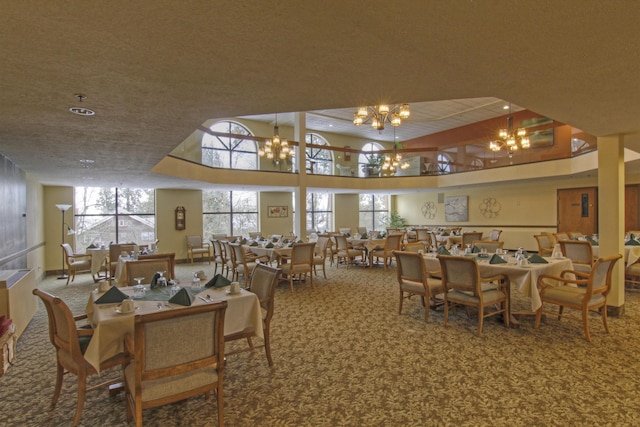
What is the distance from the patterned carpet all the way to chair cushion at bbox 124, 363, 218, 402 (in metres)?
0.49

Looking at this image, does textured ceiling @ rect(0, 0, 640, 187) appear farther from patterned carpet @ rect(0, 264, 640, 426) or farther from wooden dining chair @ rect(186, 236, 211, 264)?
wooden dining chair @ rect(186, 236, 211, 264)

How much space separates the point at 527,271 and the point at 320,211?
11.4 metres

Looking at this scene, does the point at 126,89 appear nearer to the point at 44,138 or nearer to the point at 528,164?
the point at 44,138

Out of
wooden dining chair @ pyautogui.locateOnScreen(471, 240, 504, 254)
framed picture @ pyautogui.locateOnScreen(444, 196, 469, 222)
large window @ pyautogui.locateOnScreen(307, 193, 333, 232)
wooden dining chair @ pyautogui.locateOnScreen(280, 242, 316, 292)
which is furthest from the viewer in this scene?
large window @ pyautogui.locateOnScreen(307, 193, 333, 232)

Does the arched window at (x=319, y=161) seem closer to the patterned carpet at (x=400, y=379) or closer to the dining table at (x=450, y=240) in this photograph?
the dining table at (x=450, y=240)

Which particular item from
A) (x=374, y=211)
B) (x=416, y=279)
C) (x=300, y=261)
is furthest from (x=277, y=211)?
(x=416, y=279)

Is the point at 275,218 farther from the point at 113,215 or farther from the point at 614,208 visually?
the point at 614,208

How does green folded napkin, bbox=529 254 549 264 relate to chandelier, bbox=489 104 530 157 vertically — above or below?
below

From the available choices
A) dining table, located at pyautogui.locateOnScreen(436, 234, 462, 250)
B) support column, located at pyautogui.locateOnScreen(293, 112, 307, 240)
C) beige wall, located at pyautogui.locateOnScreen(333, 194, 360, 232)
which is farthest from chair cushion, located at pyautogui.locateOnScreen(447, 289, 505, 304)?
beige wall, located at pyautogui.locateOnScreen(333, 194, 360, 232)

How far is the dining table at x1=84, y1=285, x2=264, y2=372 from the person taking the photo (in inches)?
98.7

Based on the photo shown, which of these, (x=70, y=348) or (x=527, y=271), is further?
(x=527, y=271)

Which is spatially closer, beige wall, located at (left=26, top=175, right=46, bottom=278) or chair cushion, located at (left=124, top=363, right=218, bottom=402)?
chair cushion, located at (left=124, top=363, right=218, bottom=402)

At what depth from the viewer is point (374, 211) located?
1705 cm

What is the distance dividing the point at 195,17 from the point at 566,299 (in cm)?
483
